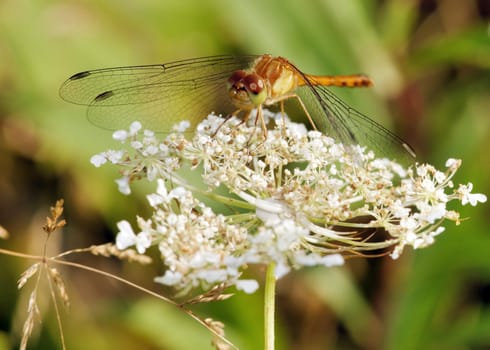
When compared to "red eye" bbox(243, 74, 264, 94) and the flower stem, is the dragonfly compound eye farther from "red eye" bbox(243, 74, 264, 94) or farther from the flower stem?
the flower stem

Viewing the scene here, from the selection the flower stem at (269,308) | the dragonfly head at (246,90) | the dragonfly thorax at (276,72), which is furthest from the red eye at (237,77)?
the flower stem at (269,308)

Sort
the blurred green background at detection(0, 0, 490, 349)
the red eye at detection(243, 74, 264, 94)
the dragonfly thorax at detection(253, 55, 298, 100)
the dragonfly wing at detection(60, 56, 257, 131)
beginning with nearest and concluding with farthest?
the red eye at detection(243, 74, 264, 94) → the dragonfly thorax at detection(253, 55, 298, 100) → the dragonfly wing at detection(60, 56, 257, 131) → the blurred green background at detection(0, 0, 490, 349)

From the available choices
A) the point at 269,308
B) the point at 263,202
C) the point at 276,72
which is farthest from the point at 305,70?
the point at 269,308

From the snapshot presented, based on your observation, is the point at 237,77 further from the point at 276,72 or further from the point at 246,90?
the point at 276,72

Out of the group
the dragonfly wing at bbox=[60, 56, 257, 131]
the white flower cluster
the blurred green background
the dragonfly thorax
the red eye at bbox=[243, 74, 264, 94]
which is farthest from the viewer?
the blurred green background

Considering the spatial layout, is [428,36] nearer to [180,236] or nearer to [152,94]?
[152,94]

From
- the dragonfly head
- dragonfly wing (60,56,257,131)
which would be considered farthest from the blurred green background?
the dragonfly head
